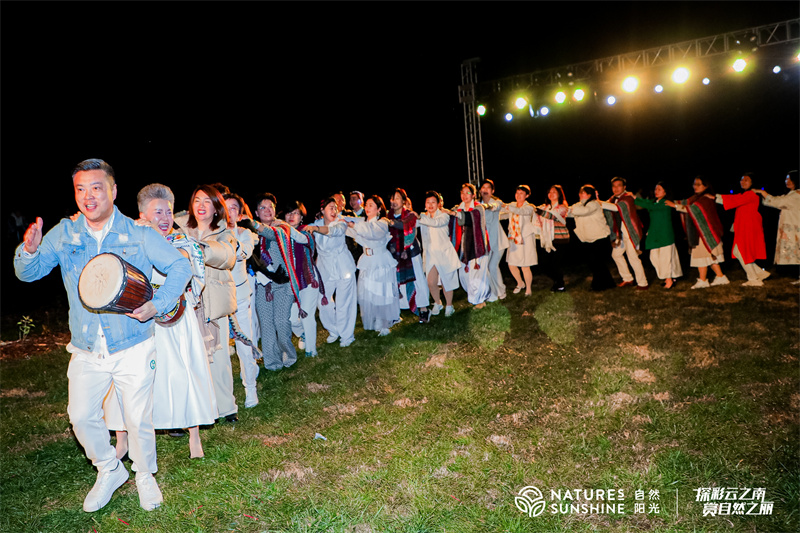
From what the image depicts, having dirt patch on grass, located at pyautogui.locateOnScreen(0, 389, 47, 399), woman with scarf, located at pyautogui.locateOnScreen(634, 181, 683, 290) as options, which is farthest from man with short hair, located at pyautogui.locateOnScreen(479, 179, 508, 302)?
dirt patch on grass, located at pyautogui.locateOnScreen(0, 389, 47, 399)

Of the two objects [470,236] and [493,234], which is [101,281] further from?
[493,234]

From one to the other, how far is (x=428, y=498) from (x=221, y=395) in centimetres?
207

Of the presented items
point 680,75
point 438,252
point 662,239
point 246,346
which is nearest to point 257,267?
point 246,346

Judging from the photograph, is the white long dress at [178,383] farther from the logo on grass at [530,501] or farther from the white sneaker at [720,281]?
the white sneaker at [720,281]

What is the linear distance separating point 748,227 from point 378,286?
6368mm

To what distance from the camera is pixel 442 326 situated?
7.50 meters

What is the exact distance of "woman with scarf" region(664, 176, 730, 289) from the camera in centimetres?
923

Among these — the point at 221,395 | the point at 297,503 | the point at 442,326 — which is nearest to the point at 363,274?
the point at 442,326

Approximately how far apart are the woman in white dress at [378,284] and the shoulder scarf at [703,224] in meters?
5.25

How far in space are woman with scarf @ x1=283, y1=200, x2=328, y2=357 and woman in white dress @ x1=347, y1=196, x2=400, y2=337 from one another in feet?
2.79

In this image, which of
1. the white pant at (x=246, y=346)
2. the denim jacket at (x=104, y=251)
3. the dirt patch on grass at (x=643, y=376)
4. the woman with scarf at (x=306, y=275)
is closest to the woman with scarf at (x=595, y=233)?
the dirt patch on grass at (x=643, y=376)

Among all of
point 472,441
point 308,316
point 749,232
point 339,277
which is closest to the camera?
point 472,441

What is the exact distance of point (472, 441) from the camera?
3.93 m

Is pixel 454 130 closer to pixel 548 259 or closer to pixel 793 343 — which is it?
pixel 548 259
